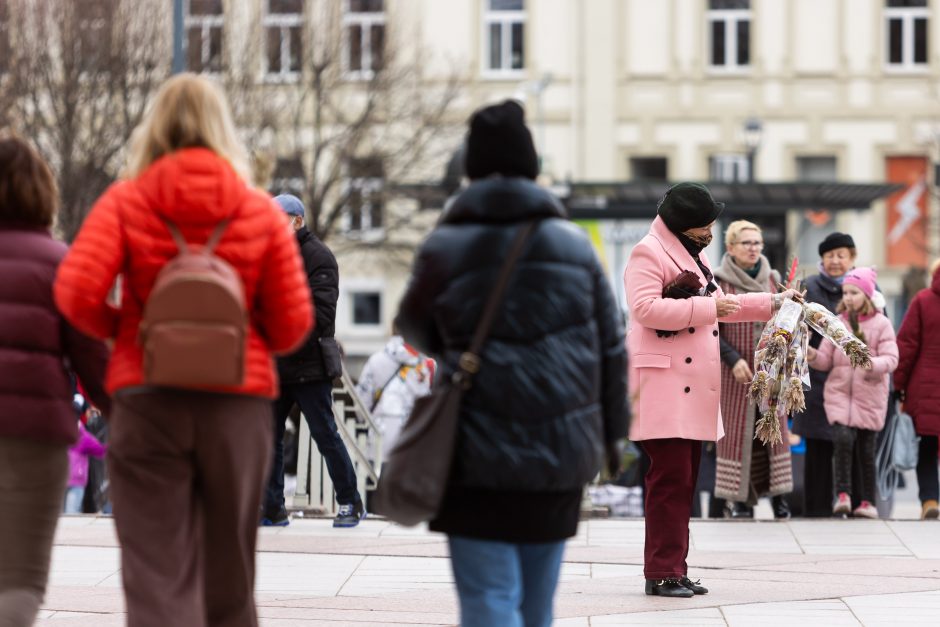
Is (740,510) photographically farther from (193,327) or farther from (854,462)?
(193,327)

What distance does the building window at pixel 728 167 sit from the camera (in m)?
41.7

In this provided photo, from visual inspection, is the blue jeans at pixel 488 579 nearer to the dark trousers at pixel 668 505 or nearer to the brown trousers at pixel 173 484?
the brown trousers at pixel 173 484

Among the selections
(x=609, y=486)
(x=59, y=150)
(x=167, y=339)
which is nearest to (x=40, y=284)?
(x=167, y=339)

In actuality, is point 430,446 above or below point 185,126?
below

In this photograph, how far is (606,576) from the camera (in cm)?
932

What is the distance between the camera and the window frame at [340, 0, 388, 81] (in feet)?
119

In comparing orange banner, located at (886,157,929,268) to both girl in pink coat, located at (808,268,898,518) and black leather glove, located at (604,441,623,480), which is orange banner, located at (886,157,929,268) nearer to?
girl in pink coat, located at (808,268,898,518)

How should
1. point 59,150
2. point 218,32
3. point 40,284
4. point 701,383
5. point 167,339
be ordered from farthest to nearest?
1. point 218,32
2. point 59,150
3. point 701,383
4. point 40,284
5. point 167,339

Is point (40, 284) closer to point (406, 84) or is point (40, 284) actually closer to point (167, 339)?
point (167, 339)

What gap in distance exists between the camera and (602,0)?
1630 inches

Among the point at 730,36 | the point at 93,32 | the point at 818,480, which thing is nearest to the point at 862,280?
the point at 818,480

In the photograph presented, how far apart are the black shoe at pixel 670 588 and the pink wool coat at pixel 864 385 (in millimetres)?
4602

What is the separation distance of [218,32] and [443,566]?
24.5 m

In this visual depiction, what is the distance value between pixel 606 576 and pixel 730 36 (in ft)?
111
